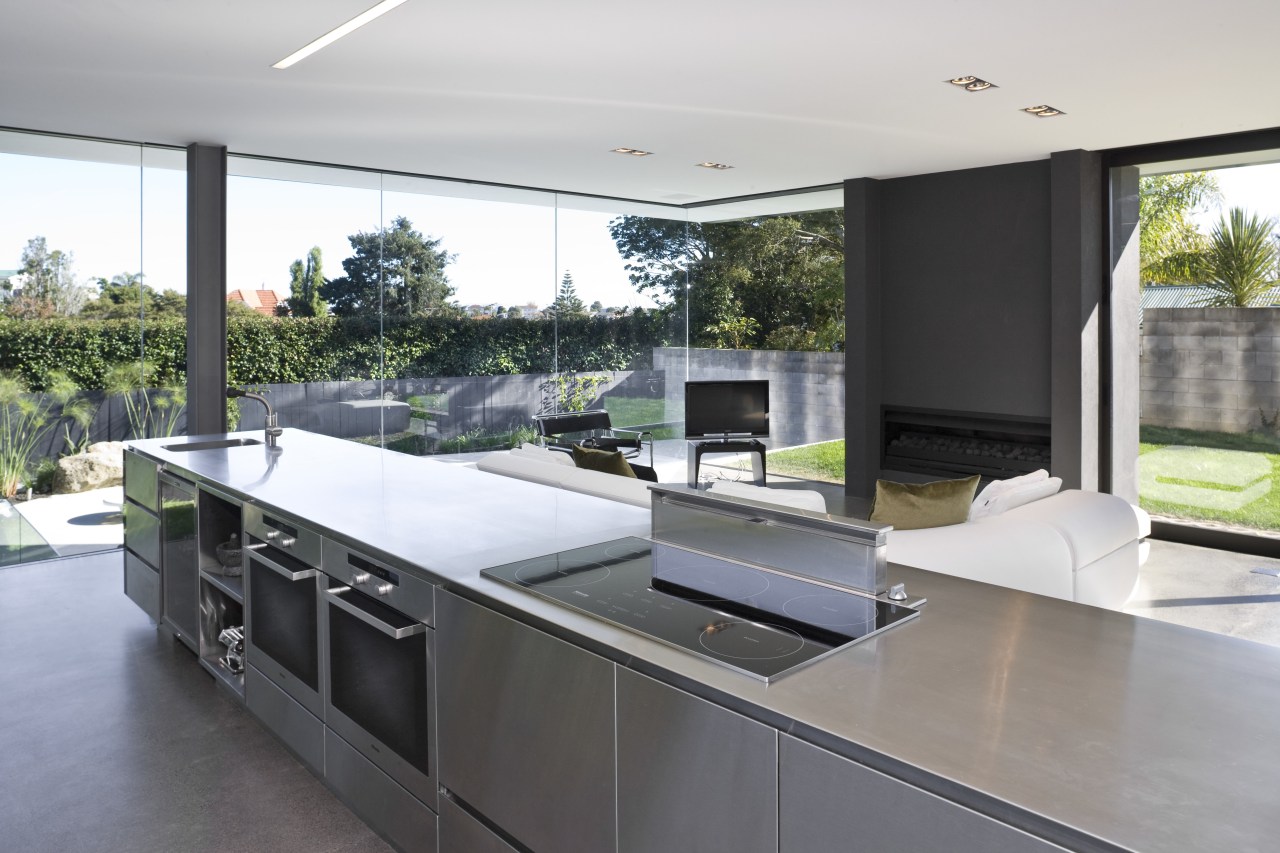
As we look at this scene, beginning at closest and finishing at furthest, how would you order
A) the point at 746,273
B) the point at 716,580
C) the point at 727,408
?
the point at 716,580, the point at 727,408, the point at 746,273

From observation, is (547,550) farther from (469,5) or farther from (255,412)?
(255,412)

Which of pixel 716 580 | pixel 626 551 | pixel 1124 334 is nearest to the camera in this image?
pixel 716 580

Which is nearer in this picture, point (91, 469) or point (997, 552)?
point (997, 552)

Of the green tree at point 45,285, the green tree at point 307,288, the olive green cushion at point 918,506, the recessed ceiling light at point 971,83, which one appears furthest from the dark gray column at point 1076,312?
the green tree at point 45,285

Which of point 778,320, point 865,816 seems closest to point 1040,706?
point 865,816

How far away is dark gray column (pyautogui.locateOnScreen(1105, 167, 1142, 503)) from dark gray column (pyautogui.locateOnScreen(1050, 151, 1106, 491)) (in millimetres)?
81

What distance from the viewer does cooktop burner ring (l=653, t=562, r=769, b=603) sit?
1714mm

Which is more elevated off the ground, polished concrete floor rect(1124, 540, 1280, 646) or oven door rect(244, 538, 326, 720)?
oven door rect(244, 538, 326, 720)

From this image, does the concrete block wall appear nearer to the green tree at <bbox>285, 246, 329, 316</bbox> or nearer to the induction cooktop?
the induction cooktop

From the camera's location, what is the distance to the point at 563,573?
1.88 metres

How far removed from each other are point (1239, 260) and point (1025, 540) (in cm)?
344

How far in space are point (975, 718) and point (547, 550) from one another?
1131mm

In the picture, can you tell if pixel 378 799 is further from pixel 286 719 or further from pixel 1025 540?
pixel 1025 540

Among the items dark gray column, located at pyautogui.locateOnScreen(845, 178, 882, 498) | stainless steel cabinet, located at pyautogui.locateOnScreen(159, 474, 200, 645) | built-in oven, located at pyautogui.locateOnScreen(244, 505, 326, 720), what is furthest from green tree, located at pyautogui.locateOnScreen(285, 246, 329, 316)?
dark gray column, located at pyautogui.locateOnScreen(845, 178, 882, 498)
